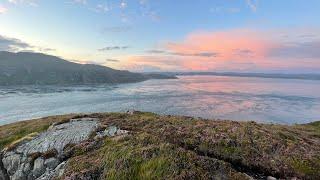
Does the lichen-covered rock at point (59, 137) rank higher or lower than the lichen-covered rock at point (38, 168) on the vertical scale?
higher

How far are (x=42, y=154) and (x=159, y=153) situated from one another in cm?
920

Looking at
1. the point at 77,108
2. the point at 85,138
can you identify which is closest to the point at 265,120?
the point at 77,108

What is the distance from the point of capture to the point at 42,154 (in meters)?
22.3

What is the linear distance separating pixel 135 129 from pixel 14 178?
30.1 feet

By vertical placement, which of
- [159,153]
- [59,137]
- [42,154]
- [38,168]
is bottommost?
[38,168]

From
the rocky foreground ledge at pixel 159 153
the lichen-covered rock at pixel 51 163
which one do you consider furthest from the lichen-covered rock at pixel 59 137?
the lichen-covered rock at pixel 51 163

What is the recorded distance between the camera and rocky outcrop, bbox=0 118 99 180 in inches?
837

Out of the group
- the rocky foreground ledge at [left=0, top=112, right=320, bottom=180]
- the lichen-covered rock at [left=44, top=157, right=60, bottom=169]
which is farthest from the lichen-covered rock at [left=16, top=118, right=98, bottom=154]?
the lichen-covered rock at [left=44, top=157, right=60, bottom=169]

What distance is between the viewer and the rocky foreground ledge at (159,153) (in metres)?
17.7

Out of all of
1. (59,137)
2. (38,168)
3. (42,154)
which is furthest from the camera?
(59,137)

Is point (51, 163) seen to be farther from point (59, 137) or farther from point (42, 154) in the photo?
point (59, 137)

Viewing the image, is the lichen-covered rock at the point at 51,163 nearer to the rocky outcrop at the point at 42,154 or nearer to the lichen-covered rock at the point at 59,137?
the rocky outcrop at the point at 42,154

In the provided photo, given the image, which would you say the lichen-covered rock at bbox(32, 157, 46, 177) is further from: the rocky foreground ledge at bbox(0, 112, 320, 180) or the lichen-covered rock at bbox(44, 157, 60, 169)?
the lichen-covered rock at bbox(44, 157, 60, 169)

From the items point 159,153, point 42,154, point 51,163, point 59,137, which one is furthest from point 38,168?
point 159,153
